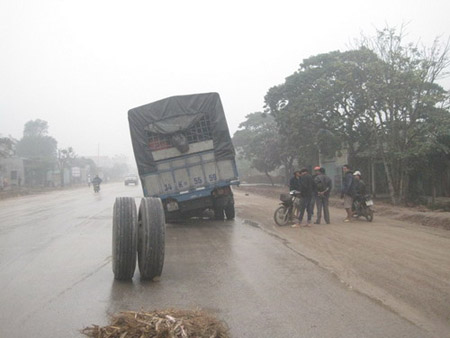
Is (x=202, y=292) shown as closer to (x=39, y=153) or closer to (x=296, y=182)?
(x=296, y=182)

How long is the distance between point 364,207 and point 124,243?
947 cm

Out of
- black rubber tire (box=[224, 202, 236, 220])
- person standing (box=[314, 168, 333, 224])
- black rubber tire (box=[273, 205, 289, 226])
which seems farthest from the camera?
black rubber tire (box=[224, 202, 236, 220])

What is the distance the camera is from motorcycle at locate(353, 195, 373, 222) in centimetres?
1332

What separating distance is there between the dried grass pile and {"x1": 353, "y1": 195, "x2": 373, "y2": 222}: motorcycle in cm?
1028

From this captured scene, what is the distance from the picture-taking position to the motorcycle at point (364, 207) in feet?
43.7

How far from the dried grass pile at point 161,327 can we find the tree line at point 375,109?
1575cm

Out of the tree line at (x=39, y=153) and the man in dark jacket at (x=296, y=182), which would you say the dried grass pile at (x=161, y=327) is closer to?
the man in dark jacket at (x=296, y=182)

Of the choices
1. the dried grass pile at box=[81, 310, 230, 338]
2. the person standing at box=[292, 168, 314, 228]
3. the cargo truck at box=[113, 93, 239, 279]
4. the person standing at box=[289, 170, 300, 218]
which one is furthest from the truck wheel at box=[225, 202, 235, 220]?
the dried grass pile at box=[81, 310, 230, 338]

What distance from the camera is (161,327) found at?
3.65m

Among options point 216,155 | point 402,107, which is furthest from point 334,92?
point 216,155

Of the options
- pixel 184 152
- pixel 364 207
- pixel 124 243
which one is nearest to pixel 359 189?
pixel 364 207

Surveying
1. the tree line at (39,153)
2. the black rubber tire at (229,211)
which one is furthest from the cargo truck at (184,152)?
the tree line at (39,153)

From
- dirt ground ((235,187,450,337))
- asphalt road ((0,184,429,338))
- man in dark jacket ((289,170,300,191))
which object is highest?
man in dark jacket ((289,170,300,191))

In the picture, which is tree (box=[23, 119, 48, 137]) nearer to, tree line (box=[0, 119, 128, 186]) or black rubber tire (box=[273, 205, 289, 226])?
tree line (box=[0, 119, 128, 186])
